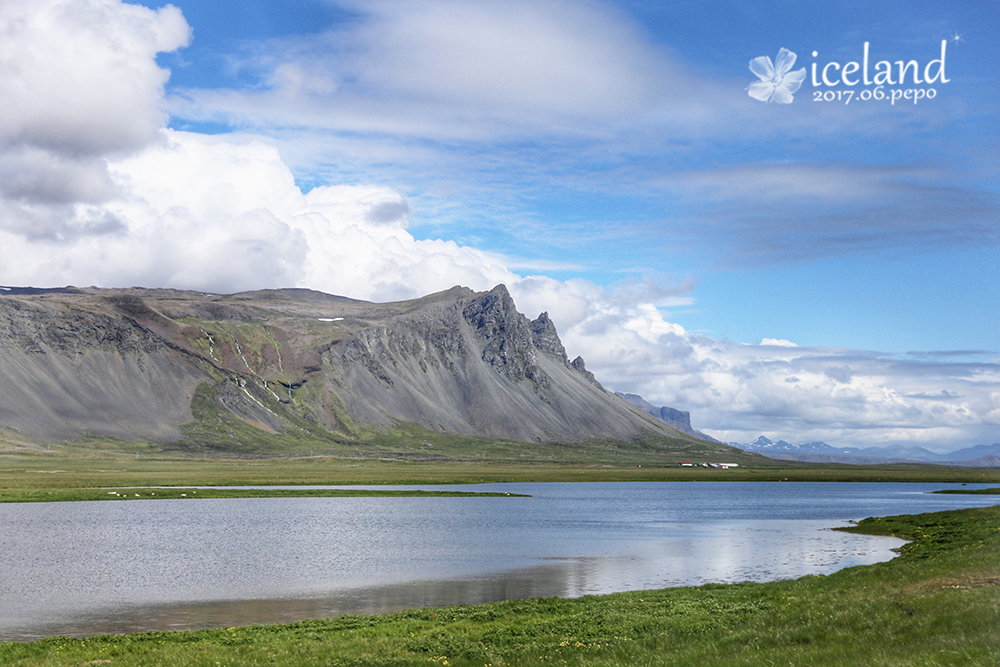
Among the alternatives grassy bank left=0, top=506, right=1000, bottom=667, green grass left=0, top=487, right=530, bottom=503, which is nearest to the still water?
grassy bank left=0, top=506, right=1000, bottom=667

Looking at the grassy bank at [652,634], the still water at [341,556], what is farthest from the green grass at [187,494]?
the grassy bank at [652,634]

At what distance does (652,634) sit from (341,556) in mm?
38948

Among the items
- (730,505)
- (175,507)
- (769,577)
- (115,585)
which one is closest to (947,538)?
(769,577)

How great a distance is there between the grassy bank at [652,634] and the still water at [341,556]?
6.82m

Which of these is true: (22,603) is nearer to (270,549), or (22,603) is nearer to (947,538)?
(270,549)

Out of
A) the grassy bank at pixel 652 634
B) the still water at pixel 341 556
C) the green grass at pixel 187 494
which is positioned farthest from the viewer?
the green grass at pixel 187 494

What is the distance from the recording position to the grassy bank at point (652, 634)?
23.5 metres

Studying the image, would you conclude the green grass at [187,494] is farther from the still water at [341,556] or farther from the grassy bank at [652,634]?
the grassy bank at [652,634]

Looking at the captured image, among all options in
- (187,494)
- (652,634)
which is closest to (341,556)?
(652,634)

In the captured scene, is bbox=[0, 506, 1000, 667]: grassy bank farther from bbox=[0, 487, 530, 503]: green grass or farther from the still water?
bbox=[0, 487, 530, 503]: green grass

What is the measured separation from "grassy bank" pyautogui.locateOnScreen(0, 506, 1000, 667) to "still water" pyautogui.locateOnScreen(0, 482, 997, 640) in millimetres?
6815

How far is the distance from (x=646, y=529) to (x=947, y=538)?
3371cm

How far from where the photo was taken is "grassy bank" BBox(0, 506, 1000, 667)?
23547 millimetres

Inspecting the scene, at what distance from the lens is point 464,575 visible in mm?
54219
